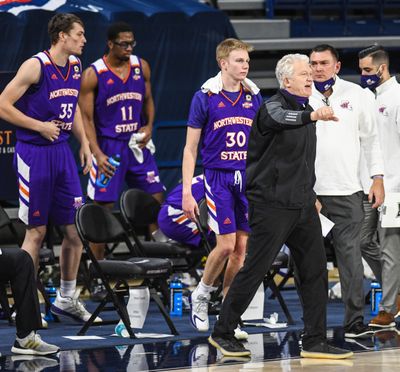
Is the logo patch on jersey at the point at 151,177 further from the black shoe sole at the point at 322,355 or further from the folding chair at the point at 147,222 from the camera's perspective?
the black shoe sole at the point at 322,355

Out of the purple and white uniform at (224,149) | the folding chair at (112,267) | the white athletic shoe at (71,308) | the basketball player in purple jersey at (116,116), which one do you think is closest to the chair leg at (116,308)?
the folding chair at (112,267)

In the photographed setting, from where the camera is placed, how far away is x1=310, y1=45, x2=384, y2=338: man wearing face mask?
8195mm

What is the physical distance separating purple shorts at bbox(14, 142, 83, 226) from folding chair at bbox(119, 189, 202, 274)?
2.52 feet

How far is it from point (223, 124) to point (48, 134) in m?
1.24

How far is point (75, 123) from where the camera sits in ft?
30.2

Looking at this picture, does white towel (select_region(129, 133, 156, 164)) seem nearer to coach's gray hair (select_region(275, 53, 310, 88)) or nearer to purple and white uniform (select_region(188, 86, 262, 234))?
purple and white uniform (select_region(188, 86, 262, 234))

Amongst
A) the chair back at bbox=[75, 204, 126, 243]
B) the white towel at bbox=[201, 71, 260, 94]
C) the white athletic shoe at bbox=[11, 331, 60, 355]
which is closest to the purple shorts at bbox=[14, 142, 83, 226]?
the chair back at bbox=[75, 204, 126, 243]

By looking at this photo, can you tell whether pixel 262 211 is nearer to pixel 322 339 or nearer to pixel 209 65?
pixel 322 339

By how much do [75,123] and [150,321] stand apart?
61.3 inches

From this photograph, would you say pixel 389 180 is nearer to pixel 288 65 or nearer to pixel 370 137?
pixel 370 137

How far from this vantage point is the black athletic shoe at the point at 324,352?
24.2 feet

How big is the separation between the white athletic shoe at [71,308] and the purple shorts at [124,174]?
4.96 feet

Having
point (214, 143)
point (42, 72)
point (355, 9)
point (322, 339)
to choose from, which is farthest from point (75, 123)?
point (355, 9)

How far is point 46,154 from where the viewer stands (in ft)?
29.1
